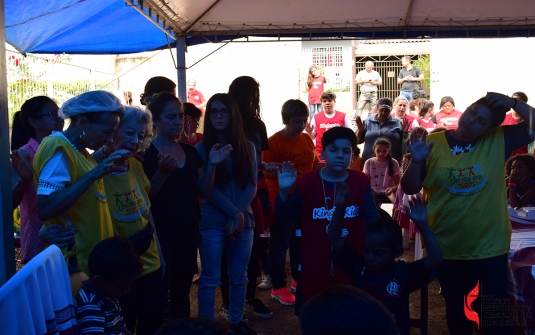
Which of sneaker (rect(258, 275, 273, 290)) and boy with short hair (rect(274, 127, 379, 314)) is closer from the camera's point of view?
boy with short hair (rect(274, 127, 379, 314))

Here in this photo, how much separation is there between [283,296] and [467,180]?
240 cm

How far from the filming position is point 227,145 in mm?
3730

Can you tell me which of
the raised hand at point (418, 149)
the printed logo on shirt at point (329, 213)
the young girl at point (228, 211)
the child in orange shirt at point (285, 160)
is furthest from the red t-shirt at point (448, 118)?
the printed logo on shirt at point (329, 213)

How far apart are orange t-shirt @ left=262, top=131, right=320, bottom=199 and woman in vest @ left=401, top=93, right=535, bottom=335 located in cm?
190

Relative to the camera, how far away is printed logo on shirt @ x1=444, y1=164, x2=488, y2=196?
3.34 meters

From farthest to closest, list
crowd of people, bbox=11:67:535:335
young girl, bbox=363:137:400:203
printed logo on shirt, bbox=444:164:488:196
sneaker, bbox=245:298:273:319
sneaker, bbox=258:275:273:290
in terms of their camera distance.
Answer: young girl, bbox=363:137:400:203, sneaker, bbox=258:275:273:290, sneaker, bbox=245:298:273:319, printed logo on shirt, bbox=444:164:488:196, crowd of people, bbox=11:67:535:335

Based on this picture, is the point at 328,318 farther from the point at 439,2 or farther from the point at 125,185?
the point at 439,2

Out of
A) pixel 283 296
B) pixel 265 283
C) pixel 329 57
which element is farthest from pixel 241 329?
pixel 329 57

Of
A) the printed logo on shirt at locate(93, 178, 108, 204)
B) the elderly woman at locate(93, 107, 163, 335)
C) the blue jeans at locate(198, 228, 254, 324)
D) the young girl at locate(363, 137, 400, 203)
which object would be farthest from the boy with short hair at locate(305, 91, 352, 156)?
the printed logo on shirt at locate(93, 178, 108, 204)

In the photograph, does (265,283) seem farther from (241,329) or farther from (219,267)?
Answer: (219,267)

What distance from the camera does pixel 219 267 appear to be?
158 inches

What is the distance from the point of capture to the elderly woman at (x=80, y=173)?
7.83 feet

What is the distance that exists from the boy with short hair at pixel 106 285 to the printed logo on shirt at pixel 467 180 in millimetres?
1934

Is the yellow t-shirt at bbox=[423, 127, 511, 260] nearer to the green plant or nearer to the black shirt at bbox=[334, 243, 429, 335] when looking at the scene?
the black shirt at bbox=[334, 243, 429, 335]
